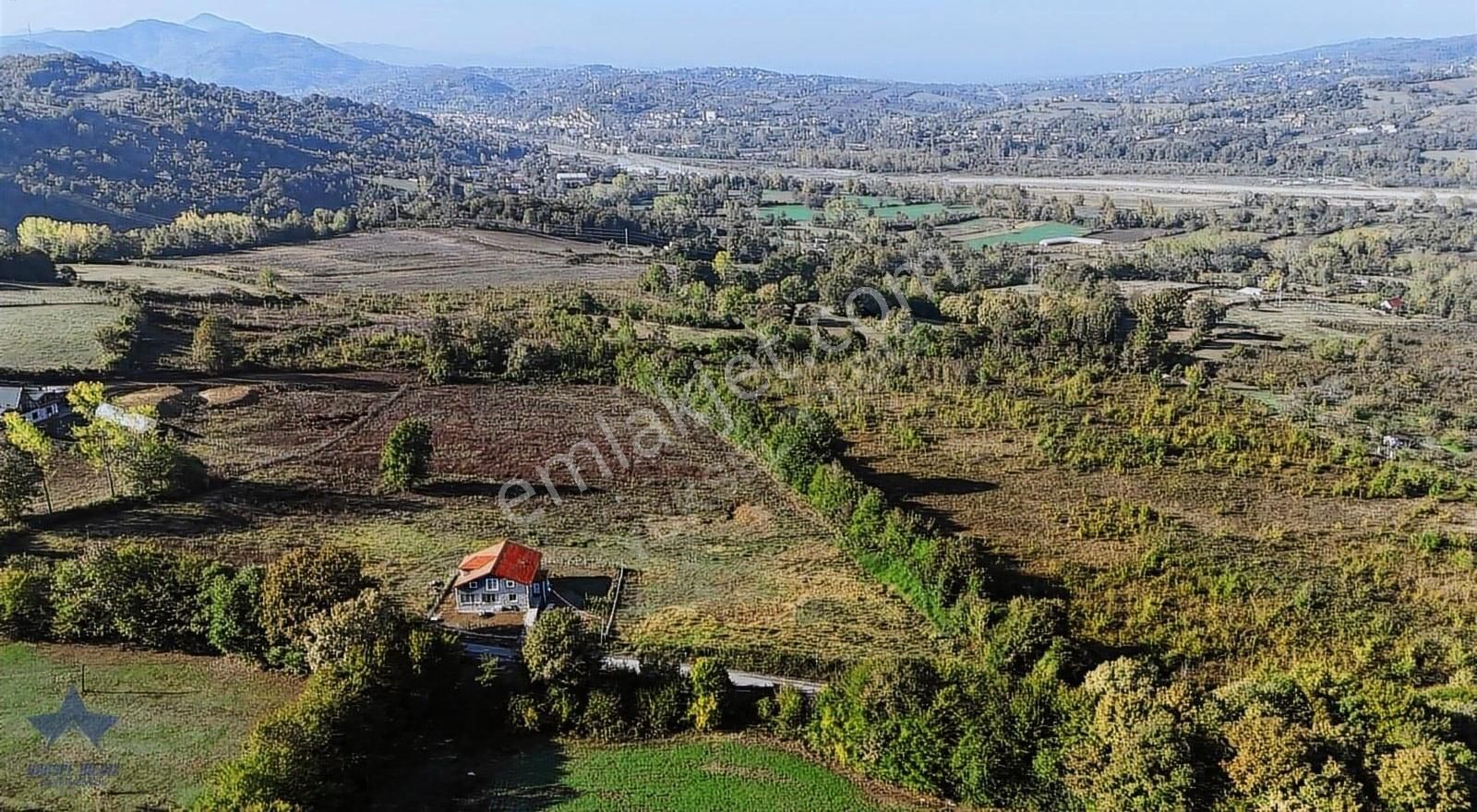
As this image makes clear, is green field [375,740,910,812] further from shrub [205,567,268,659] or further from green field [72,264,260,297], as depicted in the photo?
green field [72,264,260,297]

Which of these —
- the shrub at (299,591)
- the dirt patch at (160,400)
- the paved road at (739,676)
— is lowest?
the paved road at (739,676)

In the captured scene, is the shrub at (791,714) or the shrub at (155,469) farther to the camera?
the shrub at (155,469)

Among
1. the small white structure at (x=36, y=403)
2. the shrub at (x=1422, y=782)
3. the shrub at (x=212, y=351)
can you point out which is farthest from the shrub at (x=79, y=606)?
the shrub at (x=1422, y=782)

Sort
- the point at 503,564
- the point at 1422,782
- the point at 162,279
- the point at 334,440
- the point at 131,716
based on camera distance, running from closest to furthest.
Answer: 1. the point at 1422,782
2. the point at 131,716
3. the point at 503,564
4. the point at 334,440
5. the point at 162,279

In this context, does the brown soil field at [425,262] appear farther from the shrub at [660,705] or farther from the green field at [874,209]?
the shrub at [660,705]

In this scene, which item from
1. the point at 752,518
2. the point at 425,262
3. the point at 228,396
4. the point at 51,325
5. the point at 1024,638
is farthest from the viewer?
the point at 425,262

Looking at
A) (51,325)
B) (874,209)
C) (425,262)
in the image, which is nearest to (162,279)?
Result: (51,325)

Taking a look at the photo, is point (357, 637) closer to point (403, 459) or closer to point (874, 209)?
point (403, 459)

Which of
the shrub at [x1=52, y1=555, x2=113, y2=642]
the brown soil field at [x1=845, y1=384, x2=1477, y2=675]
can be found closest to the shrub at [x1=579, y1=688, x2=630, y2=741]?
the brown soil field at [x1=845, y1=384, x2=1477, y2=675]
